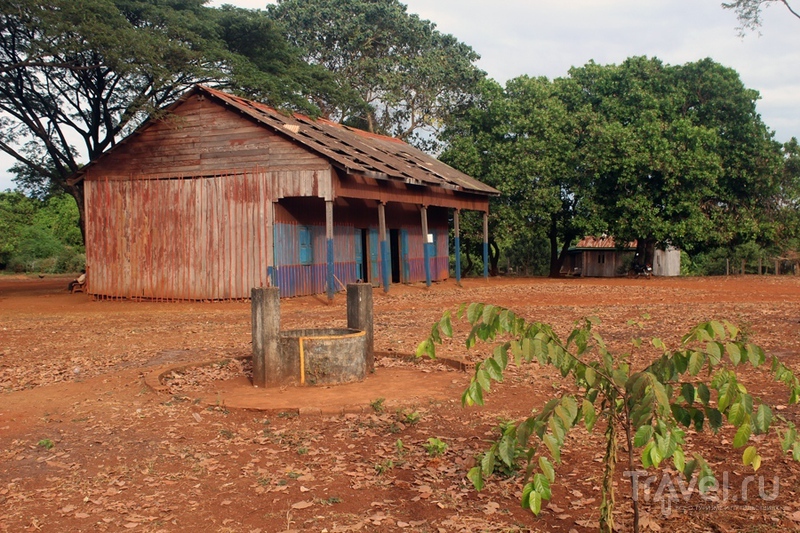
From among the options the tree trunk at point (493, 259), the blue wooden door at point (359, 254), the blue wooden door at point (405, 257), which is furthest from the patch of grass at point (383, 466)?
the tree trunk at point (493, 259)

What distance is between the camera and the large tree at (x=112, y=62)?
2091 cm

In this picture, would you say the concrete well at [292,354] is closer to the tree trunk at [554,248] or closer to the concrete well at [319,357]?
the concrete well at [319,357]

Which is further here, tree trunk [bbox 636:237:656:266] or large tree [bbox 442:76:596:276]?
tree trunk [bbox 636:237:656:266]

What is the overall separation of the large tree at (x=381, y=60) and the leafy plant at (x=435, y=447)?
38736mm

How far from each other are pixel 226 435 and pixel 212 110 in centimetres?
1622

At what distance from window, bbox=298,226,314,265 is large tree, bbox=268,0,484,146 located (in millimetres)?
22391

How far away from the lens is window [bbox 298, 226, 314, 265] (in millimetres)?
22344

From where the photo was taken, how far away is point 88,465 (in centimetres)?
632

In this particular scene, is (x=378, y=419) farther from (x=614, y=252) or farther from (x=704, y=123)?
(x=614, y=252)

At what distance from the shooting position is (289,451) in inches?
258

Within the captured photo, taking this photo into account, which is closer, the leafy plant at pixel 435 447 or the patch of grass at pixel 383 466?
the patch of grass at pixel 383 466

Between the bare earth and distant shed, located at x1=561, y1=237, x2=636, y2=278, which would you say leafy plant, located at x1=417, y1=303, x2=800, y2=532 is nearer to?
the bare earth

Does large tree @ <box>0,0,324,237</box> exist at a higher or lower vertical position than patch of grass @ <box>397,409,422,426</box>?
higher

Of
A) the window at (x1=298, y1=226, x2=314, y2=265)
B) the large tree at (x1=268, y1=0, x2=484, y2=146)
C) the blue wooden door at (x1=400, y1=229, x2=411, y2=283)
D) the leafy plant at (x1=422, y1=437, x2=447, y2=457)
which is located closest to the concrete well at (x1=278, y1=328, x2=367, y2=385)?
the leafy plant at (x1=422, y1=437, x2=447, y2=457)
